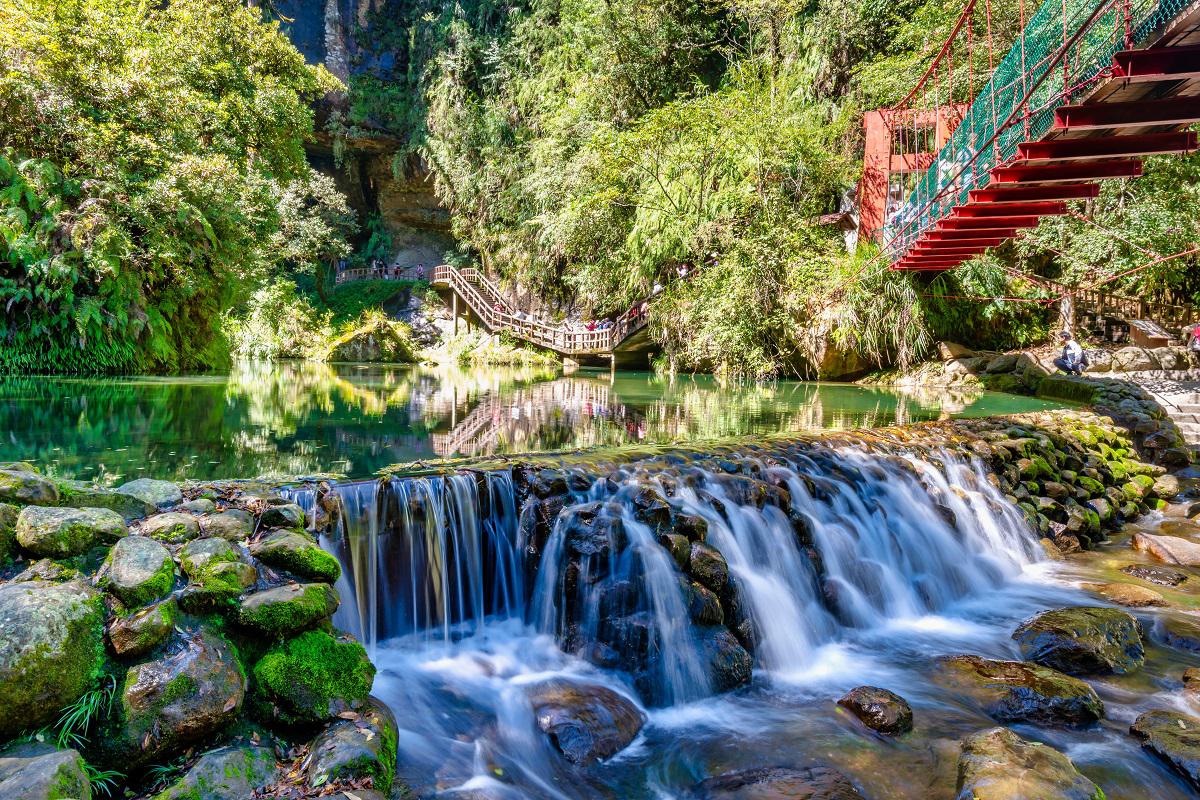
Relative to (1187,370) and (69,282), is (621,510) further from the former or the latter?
(1187,370)

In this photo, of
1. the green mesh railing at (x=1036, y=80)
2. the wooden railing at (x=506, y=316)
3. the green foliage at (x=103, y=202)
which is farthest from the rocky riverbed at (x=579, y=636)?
the wooden railing at (x=506, y=316)

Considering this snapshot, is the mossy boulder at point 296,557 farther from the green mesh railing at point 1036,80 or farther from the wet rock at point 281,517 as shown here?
the green mesh railing at point 1036,80

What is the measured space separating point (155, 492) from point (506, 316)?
24.6 m

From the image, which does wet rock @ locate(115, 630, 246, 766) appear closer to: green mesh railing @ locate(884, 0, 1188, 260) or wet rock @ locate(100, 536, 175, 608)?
wet rock @ locate(100, 536, 175, 608)

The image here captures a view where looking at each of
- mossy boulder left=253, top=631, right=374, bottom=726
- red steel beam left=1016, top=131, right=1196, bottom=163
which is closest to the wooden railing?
red steel beam left=1016, top=131, right=1196, bottom=163

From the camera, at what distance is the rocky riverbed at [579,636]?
7.57 feet

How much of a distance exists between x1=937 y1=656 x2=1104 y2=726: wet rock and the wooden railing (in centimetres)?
1705

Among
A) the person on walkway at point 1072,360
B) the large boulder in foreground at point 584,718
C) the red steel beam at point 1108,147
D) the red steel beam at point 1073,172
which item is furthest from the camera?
the person on walkway at point 1072,360

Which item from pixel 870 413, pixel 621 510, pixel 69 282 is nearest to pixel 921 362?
pixel 870 413

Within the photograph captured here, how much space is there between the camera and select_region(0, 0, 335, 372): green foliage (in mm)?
11203

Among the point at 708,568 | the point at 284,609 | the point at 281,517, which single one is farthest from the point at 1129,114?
the point at 284,609

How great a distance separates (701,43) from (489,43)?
1117cm

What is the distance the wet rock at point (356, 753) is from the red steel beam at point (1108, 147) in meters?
9.46

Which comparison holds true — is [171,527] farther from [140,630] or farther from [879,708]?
[879,708]
